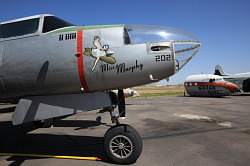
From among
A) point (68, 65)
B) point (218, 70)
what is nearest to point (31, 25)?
point (68, 65)

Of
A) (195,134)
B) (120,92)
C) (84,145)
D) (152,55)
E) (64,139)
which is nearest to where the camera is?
(152,55)

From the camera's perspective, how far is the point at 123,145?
217 inches

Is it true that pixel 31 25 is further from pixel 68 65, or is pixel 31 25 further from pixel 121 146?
pixel 121 146

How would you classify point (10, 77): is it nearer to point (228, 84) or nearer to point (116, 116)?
point (116, 116)

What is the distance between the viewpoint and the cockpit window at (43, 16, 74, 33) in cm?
581

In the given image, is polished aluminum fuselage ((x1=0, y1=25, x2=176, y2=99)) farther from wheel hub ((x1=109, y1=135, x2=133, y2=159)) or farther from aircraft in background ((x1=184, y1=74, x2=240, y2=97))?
aircraft in background ((x1=184, y1=74, x2=240, y2=97))

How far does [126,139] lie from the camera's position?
18.1ft

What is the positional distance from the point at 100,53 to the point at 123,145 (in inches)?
93.1

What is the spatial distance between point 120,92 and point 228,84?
30.4 meters

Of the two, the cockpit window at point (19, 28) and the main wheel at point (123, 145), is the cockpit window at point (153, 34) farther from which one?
the cockpit window at point (19, 28)

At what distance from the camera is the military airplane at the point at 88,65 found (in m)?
5.26

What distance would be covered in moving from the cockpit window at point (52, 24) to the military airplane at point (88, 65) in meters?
0.03

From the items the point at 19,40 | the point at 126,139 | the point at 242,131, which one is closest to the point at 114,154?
the point at 126,139

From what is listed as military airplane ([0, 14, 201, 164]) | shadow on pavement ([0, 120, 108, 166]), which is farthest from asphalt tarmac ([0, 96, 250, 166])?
military airplane ([0, 14, 201, 164])
